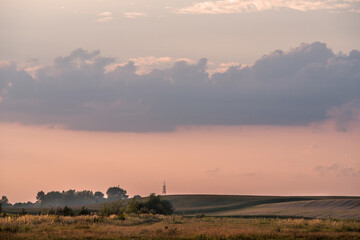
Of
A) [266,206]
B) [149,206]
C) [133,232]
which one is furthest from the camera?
[266,206]

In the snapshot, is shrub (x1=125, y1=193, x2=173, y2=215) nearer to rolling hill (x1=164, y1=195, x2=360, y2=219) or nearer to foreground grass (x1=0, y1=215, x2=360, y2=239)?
rolling hill (x1=164, y1=195, x2=360, y2=219)

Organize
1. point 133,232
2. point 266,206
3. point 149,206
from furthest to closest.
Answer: point 266,206 → point 149,206 → point 133,232

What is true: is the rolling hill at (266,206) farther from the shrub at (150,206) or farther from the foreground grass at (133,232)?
the foreground grass at (133,232)

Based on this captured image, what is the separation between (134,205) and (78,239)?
169 ft

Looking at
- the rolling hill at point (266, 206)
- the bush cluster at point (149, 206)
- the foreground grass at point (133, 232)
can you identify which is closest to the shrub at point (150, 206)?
the bush cluster at point (149, 206)

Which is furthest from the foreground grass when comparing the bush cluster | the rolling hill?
the rolling hill

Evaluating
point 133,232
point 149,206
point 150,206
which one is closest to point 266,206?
point 150,206

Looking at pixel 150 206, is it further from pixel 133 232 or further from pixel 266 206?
pixel 133 232

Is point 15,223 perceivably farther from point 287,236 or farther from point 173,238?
point 287,236

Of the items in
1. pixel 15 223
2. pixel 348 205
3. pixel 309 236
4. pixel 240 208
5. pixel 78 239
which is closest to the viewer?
pixel 78 239

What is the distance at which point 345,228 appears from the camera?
5953 cm

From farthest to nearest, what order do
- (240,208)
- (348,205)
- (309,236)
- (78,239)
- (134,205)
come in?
(240,208)
(348,205)
(134,205)
(309,236)
(78,239)

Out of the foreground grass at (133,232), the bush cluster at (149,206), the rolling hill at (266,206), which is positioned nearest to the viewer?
the foreground grass at (133,232)

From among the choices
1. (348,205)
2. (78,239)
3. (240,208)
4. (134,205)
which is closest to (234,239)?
(78,239)
